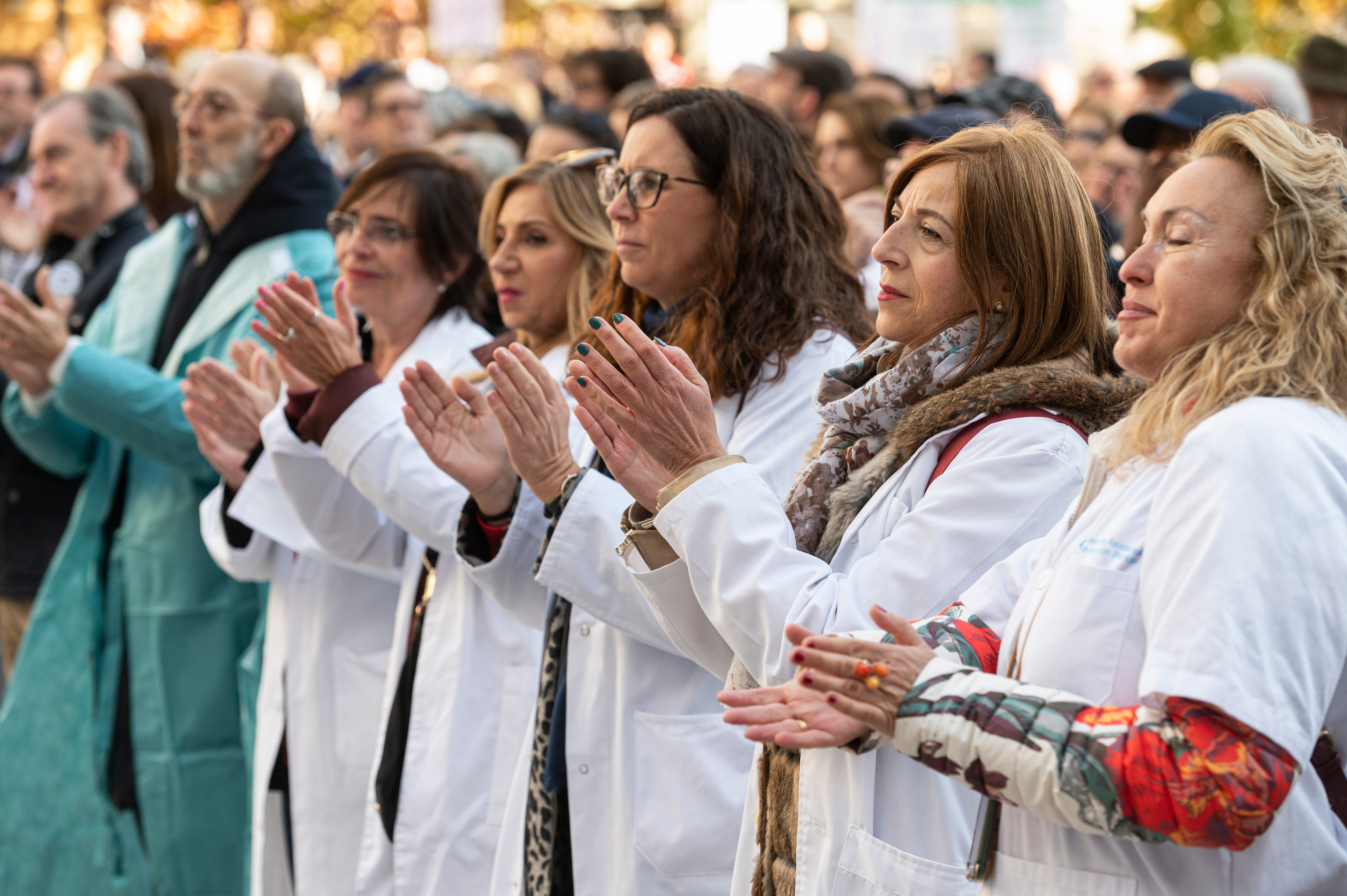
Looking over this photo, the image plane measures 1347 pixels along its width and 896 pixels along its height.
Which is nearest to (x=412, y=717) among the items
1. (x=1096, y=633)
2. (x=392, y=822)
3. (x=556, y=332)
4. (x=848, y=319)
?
(x=392, y=822)

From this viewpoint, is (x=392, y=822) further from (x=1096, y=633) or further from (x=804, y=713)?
(x=1096, y=633)

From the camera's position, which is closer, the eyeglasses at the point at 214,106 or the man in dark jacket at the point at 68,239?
the eyeglasses at the point at 214,106

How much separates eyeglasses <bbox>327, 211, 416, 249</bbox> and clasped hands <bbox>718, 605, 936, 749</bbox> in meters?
2.26

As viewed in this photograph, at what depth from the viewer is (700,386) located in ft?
6.62

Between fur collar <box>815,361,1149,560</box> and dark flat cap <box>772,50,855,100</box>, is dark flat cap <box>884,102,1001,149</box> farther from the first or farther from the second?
fur collar <box>815,361,1149,560</box>

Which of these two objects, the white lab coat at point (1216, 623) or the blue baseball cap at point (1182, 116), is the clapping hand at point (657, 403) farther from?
the blue baseball cap at point (1182, 116)

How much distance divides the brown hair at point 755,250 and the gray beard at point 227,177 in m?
1.98

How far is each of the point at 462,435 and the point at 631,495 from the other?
559 millimetres

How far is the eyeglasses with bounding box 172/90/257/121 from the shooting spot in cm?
435

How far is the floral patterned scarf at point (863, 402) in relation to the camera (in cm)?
205

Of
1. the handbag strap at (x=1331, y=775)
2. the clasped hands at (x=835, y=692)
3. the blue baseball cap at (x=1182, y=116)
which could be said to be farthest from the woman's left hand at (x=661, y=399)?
the blue baseball cap at (x=1182, y=116)

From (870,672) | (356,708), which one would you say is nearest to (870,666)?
(870,672)

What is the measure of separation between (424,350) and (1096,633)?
8.02ft

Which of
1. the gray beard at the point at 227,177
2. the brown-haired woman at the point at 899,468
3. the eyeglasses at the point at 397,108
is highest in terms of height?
the eyeglasses at the point at 397,108
